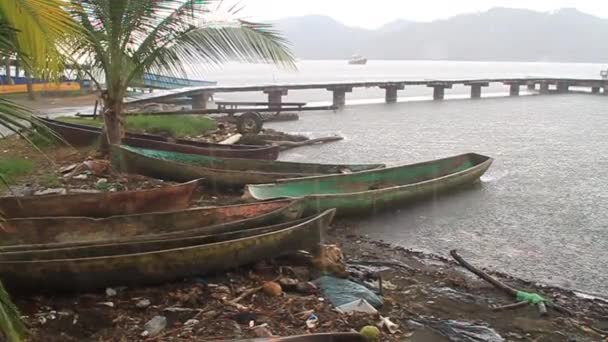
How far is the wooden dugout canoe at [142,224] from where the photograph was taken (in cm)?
559

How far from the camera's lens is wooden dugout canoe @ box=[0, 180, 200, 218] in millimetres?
6234

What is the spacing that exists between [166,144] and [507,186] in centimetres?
671

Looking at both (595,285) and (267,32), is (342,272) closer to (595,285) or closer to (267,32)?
(595,285)

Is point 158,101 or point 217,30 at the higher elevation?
point 217,30

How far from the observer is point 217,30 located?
815cm

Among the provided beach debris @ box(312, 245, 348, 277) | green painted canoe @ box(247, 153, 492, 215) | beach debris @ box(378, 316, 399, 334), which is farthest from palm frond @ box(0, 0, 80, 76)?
→ green painted canoe @ box(247, 153, 492, 215)

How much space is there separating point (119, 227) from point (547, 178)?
9.67 meters

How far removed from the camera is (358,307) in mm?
5164

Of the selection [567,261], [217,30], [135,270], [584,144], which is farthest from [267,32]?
[584,144]

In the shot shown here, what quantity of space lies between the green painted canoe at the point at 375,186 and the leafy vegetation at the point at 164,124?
649 centimetres

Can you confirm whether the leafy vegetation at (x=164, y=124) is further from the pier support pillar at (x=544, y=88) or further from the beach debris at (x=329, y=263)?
the pier support pillar at (x=544, y=88)

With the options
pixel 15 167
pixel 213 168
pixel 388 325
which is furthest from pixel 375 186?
pixel 15 167

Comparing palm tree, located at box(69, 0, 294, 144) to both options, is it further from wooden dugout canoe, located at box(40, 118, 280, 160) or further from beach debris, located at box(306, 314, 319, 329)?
beach debris, located at box(306, 314, 319, 329)

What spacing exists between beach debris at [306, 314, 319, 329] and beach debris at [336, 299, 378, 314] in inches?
13.1
